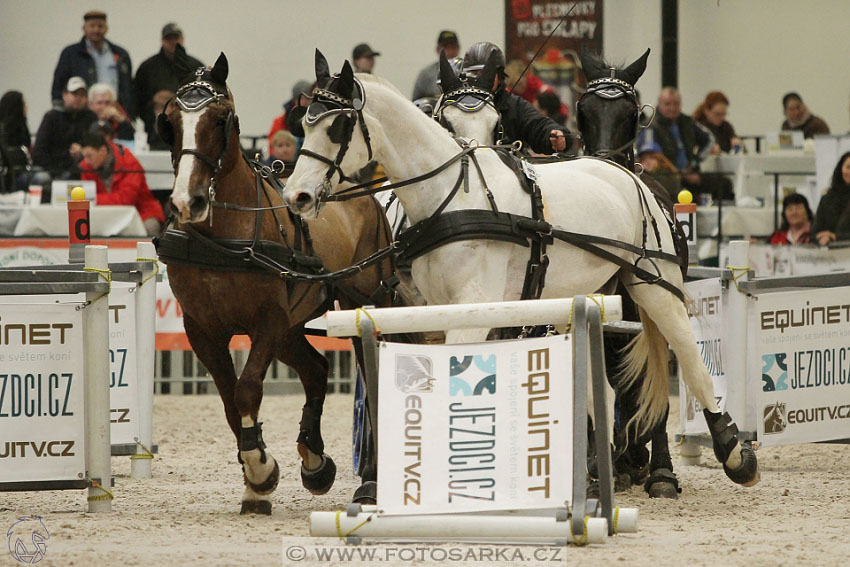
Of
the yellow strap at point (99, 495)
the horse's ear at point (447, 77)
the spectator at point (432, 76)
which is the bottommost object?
the yellow strap at point (99, 495)

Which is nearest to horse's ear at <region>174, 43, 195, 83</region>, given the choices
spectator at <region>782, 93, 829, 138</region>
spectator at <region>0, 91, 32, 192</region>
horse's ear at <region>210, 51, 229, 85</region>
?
horse's ear at <region>210, 51, 229, 85</region>

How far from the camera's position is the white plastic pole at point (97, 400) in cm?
648

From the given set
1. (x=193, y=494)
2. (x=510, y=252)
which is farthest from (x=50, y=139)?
(x=510, y=252)

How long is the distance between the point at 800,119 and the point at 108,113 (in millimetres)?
7673

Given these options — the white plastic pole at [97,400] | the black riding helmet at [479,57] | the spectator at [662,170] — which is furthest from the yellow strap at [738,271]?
the spectator at [662,170]

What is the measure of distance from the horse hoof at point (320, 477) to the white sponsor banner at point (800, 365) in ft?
8.67

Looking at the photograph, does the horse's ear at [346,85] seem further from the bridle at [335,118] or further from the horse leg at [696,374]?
the horse leg at [696,374]

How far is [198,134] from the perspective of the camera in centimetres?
595

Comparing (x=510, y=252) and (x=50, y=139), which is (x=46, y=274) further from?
(x=50, y=139)

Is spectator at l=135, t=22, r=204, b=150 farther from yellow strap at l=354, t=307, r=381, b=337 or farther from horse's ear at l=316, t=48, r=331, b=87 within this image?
yellow strap at l=354, t=307, r=381, b=337

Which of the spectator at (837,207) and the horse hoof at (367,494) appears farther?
the spectator at (837,207)

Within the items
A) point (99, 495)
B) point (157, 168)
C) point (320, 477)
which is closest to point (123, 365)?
point (99, 495)

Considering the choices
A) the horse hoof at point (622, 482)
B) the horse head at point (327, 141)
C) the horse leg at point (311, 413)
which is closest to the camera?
the horse head at point (327, 141)

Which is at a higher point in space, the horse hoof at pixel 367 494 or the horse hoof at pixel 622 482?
the horse hoof at pixel 367 494
